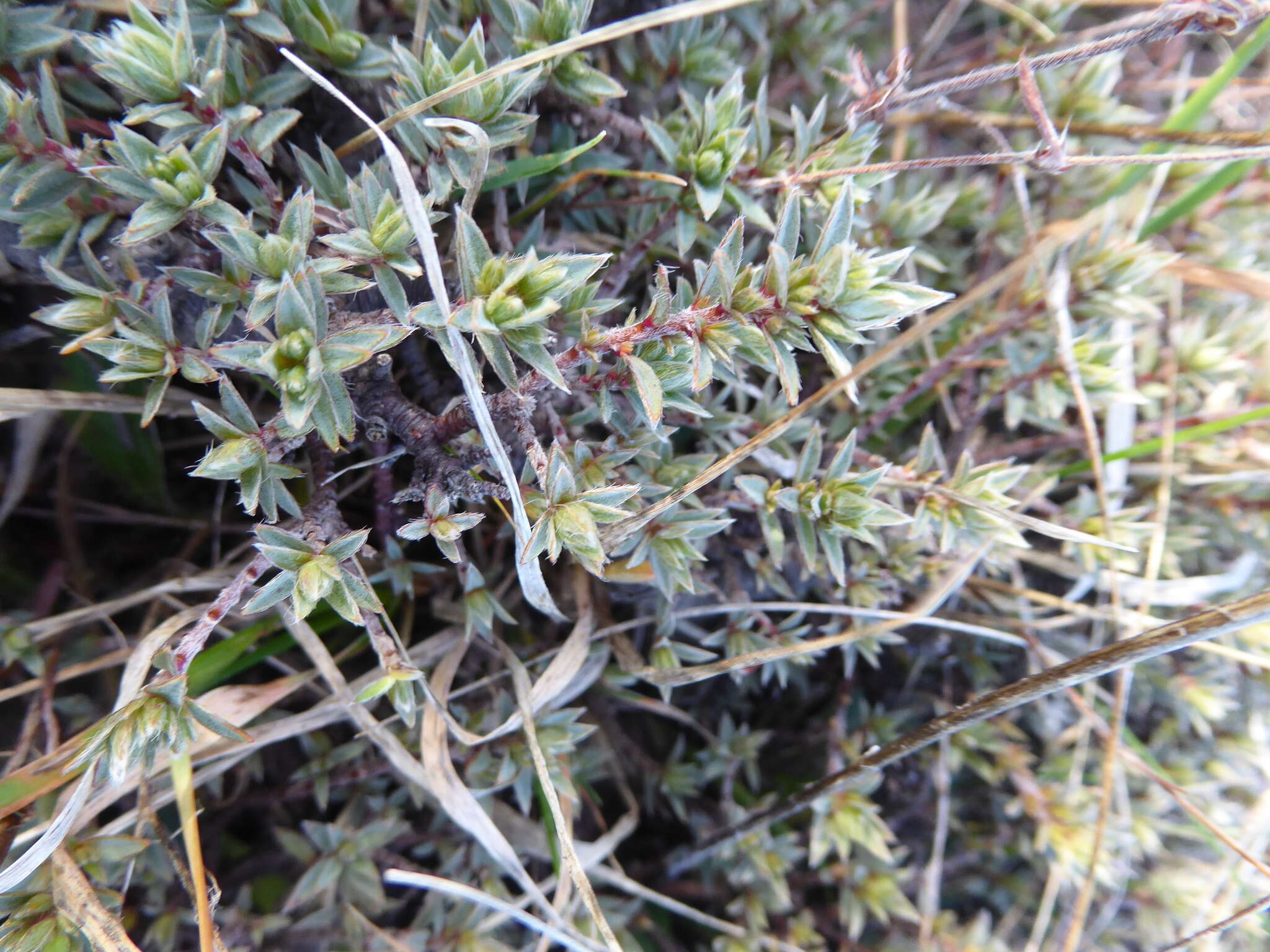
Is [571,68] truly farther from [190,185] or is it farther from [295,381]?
[295,381]

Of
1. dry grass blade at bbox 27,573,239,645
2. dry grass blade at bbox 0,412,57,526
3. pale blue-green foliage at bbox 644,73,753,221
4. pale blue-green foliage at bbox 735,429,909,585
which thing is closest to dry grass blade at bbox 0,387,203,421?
dry grass blade at bbox 0,412,57,526

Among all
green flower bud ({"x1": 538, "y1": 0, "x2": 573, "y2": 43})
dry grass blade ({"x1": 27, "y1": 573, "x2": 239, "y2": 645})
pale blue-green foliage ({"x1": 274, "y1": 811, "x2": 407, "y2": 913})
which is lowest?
pale blue-green foliage ({"x1": 274, "y1": 811, "x2": 407, "y2": 913})

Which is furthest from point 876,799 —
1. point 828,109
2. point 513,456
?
point 828,109

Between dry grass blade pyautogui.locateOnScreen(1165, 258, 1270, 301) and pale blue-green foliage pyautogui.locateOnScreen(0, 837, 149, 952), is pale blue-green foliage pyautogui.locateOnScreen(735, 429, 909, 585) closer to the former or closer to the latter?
dry grass blade pyautogui.locateOnScreen(1165, 258, 1270, 301)

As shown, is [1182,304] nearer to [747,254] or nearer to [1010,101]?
[1010,101]

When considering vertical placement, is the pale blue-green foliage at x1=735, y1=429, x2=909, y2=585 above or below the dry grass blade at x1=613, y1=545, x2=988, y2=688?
above
